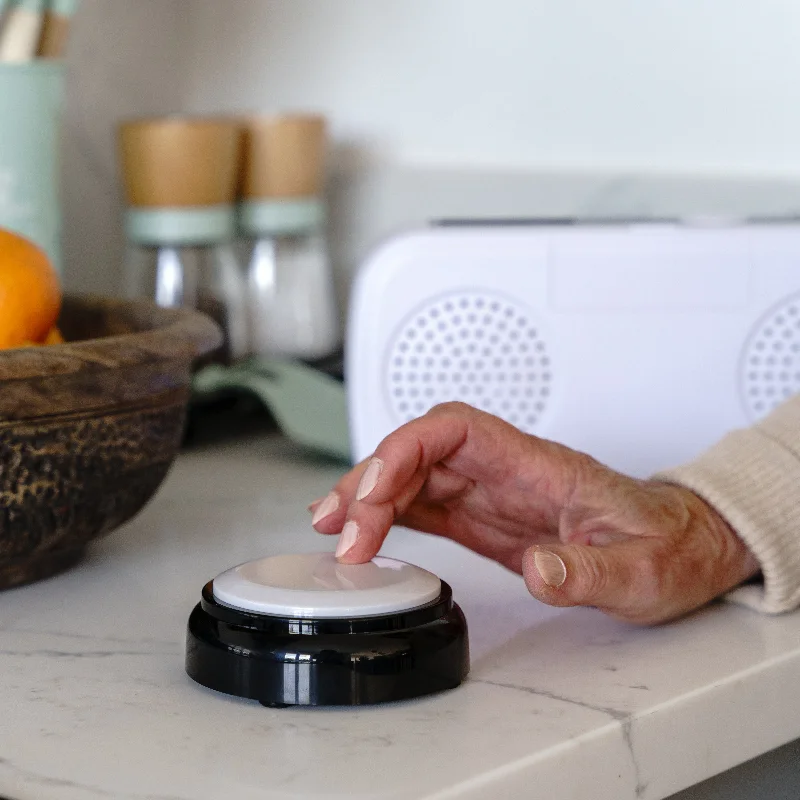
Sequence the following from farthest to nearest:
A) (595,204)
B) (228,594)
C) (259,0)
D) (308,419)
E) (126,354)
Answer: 1. (259,0)
2. (595,204)
3. (308,419)
4. (126,354)
5. (228,594)

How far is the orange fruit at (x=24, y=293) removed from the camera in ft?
2.17

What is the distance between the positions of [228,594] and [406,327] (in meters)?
0.37

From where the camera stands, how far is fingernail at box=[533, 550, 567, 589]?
0.53m

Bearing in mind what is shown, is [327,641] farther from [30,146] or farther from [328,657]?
[30,146]

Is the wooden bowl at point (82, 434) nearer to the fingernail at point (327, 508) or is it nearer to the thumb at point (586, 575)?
the fingernail at point (327, 508)

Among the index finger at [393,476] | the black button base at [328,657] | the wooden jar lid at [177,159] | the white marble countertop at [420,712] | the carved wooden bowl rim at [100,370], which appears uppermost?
the wooden jar lid at [177,159]

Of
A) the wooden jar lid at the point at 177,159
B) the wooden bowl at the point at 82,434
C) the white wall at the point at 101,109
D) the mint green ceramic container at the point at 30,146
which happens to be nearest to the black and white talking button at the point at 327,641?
the wooden bowl at the point at 82,434

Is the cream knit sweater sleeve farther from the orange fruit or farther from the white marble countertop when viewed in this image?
the orange fruit

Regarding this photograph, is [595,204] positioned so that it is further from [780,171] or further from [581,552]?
[581,552]

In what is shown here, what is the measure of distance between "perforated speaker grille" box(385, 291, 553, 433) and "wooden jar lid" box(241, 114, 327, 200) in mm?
405

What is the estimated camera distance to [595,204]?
3.82 feet

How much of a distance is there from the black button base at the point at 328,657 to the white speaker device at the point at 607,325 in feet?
1.16

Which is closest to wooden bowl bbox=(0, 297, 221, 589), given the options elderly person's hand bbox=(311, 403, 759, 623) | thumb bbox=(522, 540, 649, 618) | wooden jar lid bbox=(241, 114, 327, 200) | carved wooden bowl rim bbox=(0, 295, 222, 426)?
carved wooden bowl rim bbox=(0, 295, 222, 426)

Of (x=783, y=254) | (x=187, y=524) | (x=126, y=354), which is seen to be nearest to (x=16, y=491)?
(x=126, y=354)
